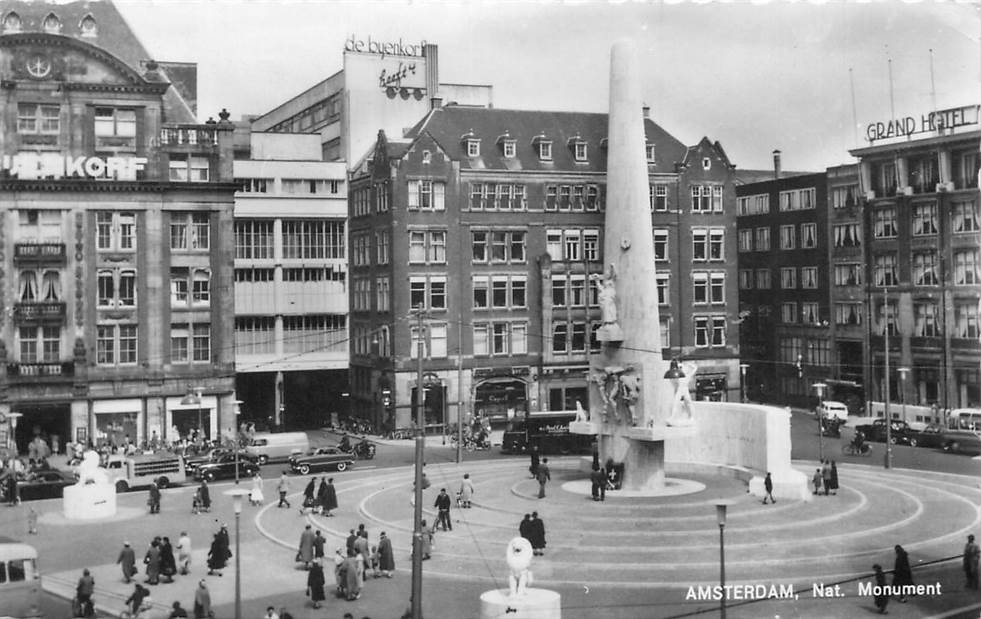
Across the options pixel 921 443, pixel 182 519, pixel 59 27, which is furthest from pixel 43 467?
pixel 921 443

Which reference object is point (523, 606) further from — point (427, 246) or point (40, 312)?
point (427, 246)

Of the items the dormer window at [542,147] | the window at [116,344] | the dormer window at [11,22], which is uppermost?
the dormer window at [11,22]

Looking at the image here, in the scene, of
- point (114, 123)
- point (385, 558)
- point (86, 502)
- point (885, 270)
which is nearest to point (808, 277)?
point (885, 270)

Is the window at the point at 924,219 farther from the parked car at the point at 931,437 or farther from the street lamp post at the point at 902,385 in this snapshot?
the parked car at the point at 931,437

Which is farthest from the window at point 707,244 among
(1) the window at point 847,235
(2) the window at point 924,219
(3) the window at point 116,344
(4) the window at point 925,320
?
(3) the window at point 116,344

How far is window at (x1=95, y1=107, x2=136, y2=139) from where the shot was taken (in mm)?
59125

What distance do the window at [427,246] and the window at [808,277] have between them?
97.8ft

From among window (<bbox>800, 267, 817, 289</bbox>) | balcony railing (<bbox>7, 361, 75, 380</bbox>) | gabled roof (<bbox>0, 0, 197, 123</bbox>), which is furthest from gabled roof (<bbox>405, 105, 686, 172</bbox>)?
balcony railing (<bbox>7, 361, 75, 380</bbox>)

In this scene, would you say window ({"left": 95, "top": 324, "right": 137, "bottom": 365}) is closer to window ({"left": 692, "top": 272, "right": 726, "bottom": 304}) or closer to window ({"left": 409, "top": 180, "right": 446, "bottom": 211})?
window ({"left": 409, "top": 180, "right": 446, "bottom": 211})

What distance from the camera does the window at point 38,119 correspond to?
190 feet

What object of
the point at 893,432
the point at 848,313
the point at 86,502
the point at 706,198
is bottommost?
the point at 86,502

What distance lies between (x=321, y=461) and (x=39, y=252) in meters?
20.2

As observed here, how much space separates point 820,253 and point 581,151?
20.8m

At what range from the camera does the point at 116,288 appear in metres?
59.7
